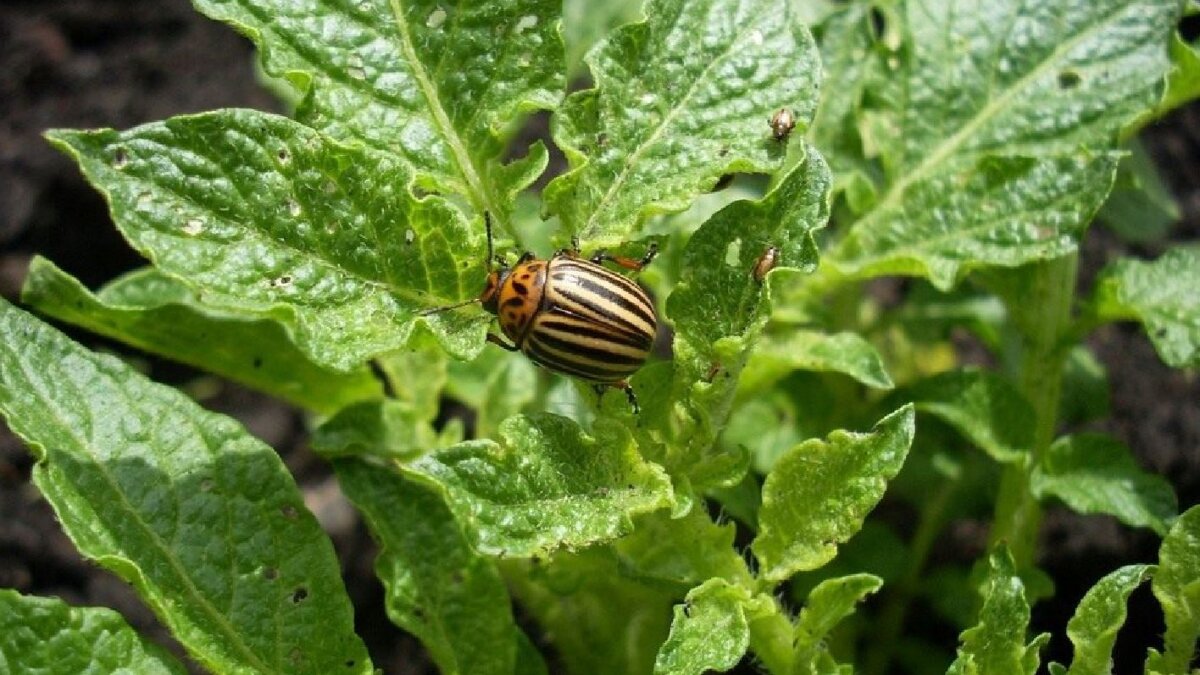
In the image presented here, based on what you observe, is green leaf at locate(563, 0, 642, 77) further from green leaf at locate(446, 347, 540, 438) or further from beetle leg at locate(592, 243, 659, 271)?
beetle leg at locate(592, 243, 659, 271)

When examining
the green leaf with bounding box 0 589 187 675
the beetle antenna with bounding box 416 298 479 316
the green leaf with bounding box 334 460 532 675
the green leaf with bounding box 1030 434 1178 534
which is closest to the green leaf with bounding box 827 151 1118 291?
the green leaf with bounding box 1030 434 1178 534

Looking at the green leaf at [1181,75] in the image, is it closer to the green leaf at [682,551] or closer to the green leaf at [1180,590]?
the green leaf at [1180,590]

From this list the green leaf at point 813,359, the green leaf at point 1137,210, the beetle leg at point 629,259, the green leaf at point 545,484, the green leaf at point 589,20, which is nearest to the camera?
the green leaf at point 545,484

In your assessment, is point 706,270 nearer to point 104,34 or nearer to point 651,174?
point 651,174

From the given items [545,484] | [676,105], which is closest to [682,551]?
[545,484]

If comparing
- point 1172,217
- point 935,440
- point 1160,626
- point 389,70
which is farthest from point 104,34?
point 1160,626

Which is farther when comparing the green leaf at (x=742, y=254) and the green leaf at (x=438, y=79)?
the green leaf at (x=438, y=79)

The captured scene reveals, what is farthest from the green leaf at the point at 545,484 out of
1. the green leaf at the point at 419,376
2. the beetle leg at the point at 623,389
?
the green leaf at the point at 419,376
